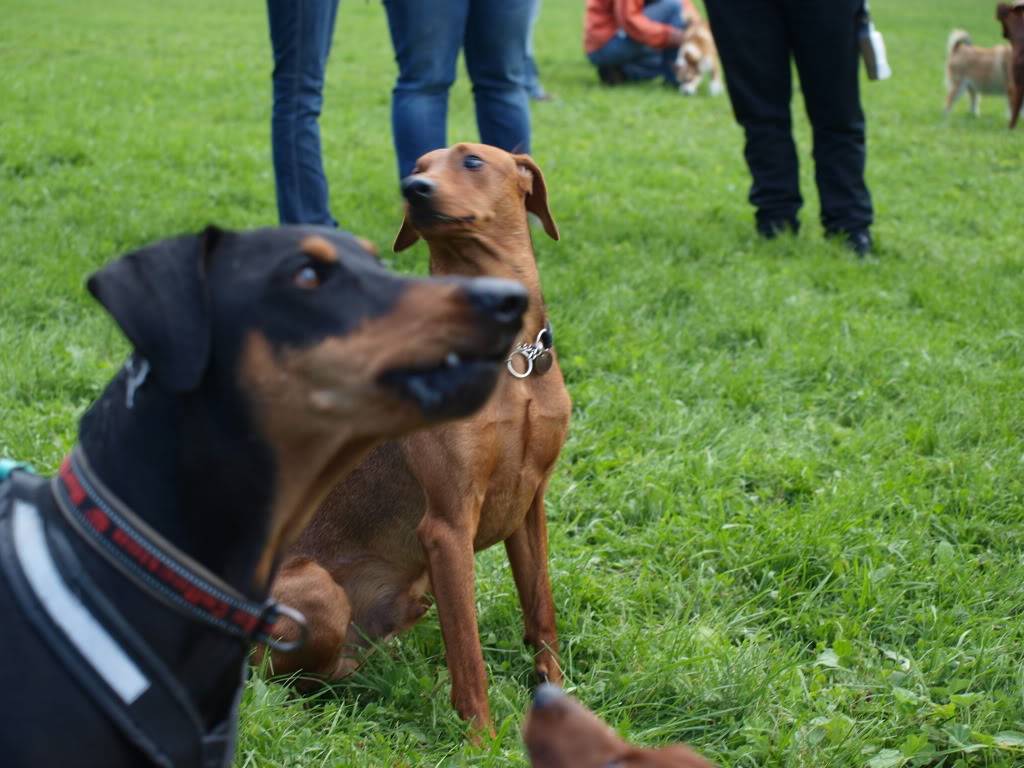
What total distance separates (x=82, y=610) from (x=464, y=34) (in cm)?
420

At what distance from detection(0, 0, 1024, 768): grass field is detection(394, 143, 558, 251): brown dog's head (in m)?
1.09

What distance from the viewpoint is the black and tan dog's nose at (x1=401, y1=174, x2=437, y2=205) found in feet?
9.87

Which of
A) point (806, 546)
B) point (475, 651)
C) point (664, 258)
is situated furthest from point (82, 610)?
point (664, 258)

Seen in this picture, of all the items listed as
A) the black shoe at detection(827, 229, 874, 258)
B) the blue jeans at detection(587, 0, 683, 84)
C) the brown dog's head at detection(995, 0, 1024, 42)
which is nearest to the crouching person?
the blue jeans at detection(587, 0, 683, 84)

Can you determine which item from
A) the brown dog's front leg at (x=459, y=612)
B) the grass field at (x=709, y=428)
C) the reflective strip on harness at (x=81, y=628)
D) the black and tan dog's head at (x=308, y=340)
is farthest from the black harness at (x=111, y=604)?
the brown dog's front leg at (x=459, y=612)

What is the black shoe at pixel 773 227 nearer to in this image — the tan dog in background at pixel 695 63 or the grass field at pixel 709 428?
the grass field at pixel 709 428

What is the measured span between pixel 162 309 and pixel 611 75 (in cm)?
1329

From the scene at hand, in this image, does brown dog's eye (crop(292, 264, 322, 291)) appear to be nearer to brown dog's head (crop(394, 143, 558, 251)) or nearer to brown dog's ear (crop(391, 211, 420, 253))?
brown dog's head (crop(394, 143, 558, 251))

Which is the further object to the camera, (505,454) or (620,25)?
(620,25)

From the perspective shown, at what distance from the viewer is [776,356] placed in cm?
505

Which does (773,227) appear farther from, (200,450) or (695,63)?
(695,63)

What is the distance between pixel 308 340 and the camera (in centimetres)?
179

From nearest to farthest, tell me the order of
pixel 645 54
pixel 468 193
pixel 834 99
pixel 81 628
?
pixel 81 628, pixel 468 193, pixel 834 99, pixel 645 54

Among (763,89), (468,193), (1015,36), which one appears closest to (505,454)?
(468,193)
